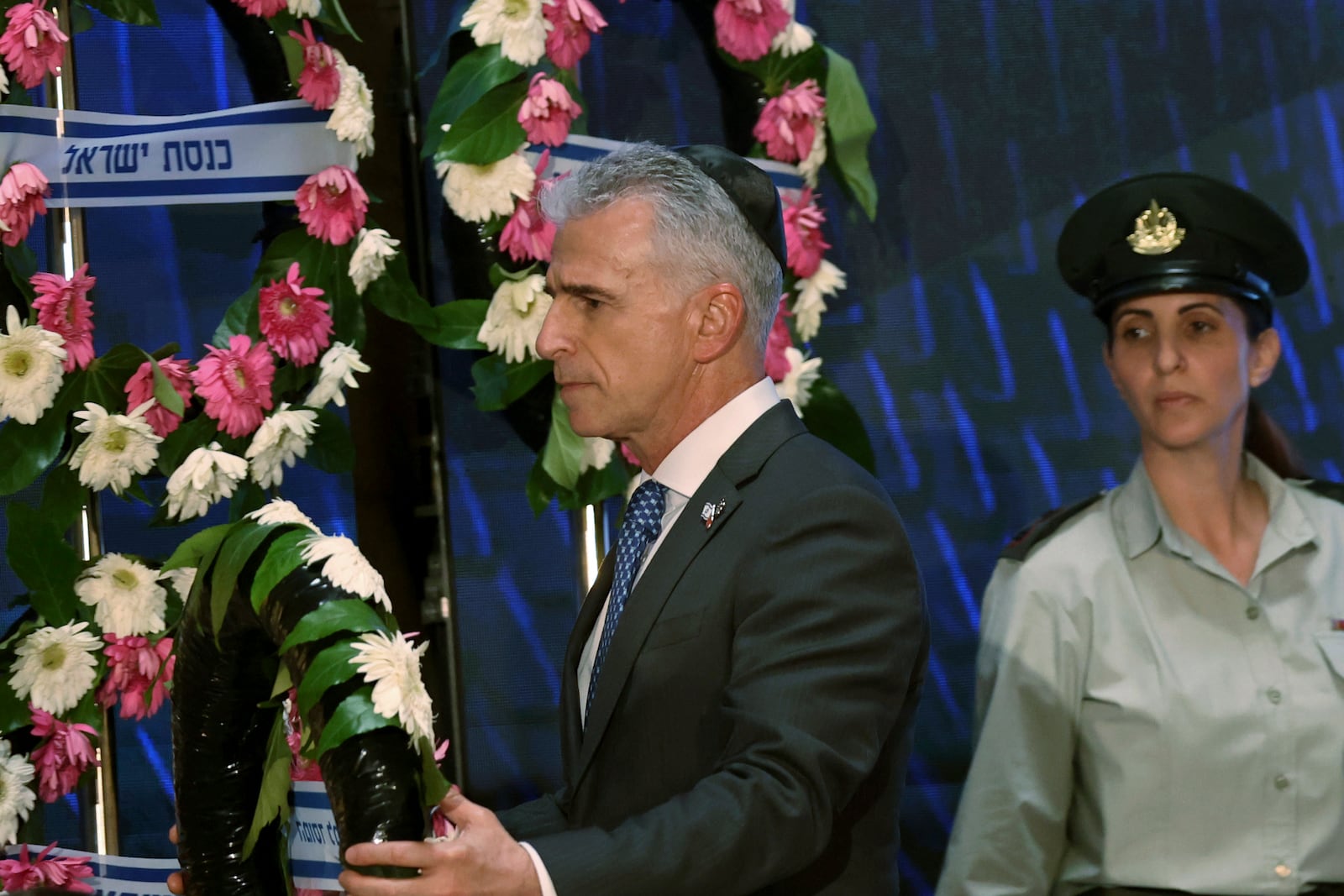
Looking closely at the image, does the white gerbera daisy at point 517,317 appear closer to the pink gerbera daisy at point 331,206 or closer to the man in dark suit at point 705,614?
the pink gerbera daisy at point 331,206

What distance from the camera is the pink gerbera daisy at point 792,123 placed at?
2.71 metres

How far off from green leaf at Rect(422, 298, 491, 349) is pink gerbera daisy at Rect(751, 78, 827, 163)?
1.87ft

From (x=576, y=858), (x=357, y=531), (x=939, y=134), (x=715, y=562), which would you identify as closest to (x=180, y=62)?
(x=357, y=531)

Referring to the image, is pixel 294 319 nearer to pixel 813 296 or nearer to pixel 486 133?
pixel 486 133

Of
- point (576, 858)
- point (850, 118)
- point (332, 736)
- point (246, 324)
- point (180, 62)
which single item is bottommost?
point (576, 858)

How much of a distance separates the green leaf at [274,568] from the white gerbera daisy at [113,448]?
1088mm

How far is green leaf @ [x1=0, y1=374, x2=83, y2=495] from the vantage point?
248 cm

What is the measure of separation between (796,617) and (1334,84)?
2.31m

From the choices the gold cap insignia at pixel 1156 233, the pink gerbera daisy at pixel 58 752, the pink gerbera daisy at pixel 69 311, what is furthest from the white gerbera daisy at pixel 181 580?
the gold cap insignia at pixel 1156 233

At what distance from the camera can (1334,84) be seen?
10.5 ft

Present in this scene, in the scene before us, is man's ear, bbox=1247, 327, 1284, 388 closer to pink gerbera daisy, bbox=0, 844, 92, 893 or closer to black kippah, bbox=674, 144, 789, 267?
black kippah, bbox=674, 144, 789, 267

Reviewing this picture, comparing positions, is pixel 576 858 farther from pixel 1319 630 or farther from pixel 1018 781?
pixel 1319 630

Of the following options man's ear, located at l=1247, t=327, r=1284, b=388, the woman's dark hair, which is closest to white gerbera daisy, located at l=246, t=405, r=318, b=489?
the woman's dark hair

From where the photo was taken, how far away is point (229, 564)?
1523 mm
